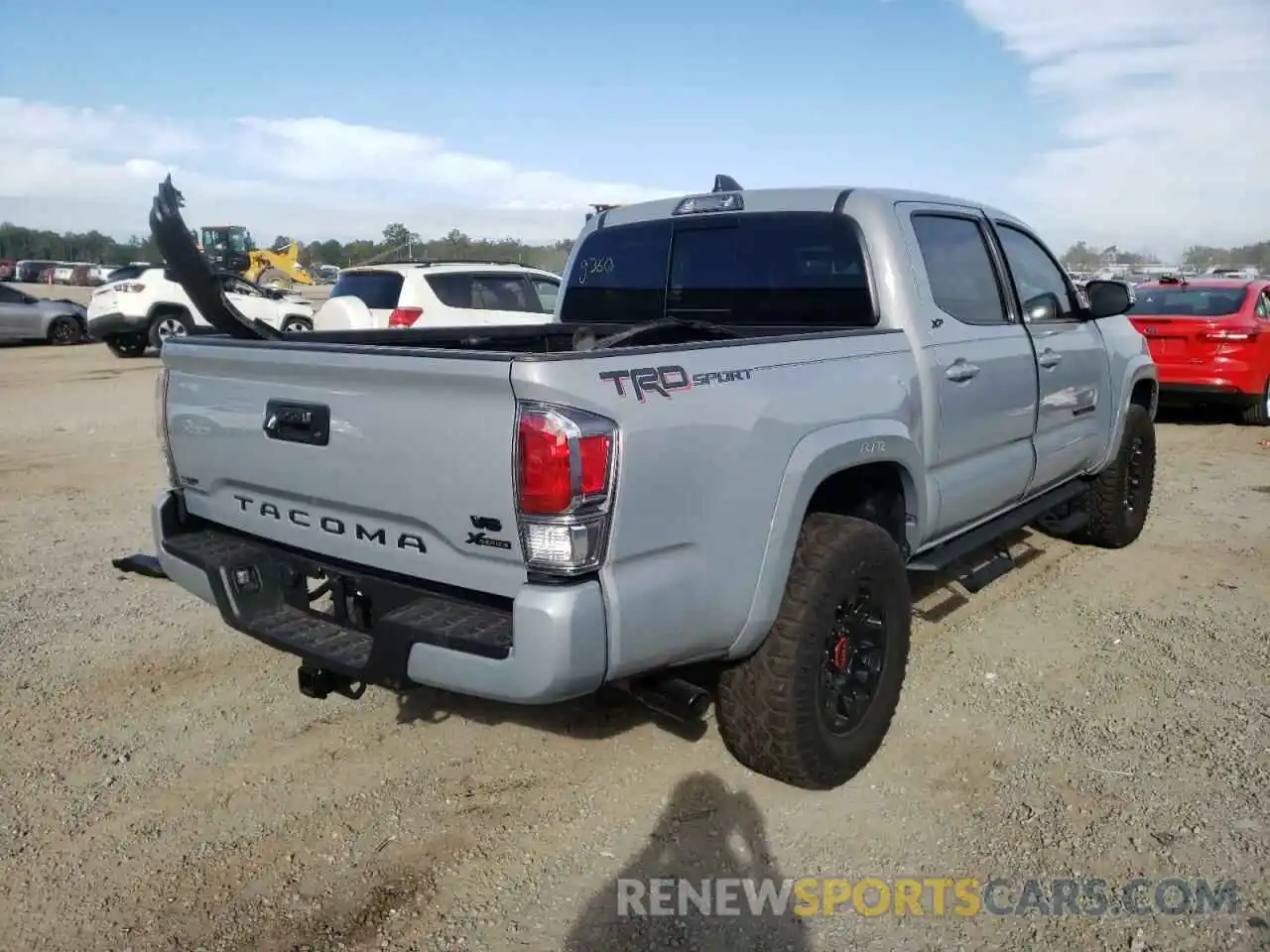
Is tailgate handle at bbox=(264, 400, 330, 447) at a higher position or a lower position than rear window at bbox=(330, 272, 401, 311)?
lower

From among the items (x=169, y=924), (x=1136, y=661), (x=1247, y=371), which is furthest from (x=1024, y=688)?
(x=1247, y=371)

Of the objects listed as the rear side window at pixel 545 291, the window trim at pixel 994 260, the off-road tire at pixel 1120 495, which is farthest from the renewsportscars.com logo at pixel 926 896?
the rear side window at pixel 545 291

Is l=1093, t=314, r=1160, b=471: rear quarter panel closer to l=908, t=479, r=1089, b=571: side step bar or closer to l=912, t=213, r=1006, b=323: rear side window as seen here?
l=908, t=479, r=1089, b=571: side step bar

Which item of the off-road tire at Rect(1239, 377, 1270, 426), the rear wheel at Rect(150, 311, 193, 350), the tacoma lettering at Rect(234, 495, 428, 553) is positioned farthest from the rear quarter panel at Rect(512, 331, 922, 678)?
the rear wheel at Rect(150, 311, 193, 350)

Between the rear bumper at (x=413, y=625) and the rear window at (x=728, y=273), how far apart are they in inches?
77.2

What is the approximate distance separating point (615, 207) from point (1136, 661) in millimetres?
3231

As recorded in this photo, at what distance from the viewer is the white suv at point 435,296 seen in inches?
443

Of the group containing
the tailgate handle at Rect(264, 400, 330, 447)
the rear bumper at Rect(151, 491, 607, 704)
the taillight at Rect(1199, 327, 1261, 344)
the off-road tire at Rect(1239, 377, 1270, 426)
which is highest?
the tailgate handle at Rect(264, 400, 330, 447)

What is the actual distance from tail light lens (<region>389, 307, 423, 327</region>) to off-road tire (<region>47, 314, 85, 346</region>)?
13741 mm

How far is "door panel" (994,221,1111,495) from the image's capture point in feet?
15.2

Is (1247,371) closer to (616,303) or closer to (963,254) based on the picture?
(963,254)

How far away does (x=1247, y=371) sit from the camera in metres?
10.3

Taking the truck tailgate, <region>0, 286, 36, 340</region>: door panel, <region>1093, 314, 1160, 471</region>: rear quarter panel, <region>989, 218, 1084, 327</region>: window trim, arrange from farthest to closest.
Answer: <region>0, 286, 36, 340</region>: door panel → <region>1093, 314, 1160, 471</region>: rear quarter panel → <region>989, 218, 1084, 327</region>: window trim → the truck tailgate

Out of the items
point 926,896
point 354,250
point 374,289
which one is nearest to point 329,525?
point 926,896
